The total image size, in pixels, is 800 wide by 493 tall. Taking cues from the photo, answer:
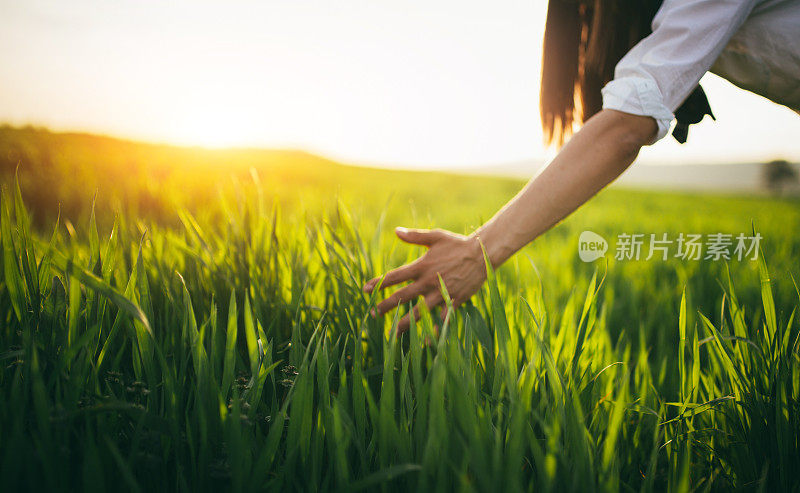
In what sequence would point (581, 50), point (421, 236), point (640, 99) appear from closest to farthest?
1. point (640, 99)
2. point (421, 236)
3. point (581, 50)

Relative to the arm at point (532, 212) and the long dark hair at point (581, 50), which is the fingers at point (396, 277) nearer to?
the arm at point (532, 212)

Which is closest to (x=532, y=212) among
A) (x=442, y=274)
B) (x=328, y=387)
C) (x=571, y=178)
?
(x=571, y=178)

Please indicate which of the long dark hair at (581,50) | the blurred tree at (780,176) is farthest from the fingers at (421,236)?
the blurred tree at (780,176)

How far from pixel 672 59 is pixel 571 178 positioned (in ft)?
1.10

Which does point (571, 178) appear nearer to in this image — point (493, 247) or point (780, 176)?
point (493, 247)

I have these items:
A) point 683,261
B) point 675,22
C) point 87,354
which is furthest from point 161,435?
point 683,261

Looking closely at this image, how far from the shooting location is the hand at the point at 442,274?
100 centimetres

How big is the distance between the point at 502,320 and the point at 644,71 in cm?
66

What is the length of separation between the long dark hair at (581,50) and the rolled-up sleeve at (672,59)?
267mm

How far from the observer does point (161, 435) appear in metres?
0.62

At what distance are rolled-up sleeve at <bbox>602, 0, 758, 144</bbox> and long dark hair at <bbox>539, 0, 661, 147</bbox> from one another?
0.27m

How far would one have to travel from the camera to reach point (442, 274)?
1002 mm

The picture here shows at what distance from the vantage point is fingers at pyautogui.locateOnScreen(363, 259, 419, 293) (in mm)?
999

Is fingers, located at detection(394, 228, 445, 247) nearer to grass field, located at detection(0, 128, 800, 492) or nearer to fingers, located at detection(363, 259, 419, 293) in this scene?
fingers, located at detection(363, 259, 419, 293)
